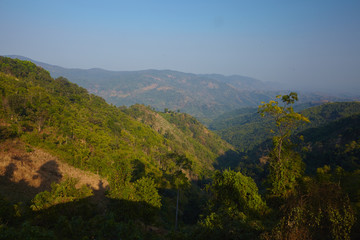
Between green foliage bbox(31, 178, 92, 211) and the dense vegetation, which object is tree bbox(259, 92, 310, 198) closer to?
the dense vegetation

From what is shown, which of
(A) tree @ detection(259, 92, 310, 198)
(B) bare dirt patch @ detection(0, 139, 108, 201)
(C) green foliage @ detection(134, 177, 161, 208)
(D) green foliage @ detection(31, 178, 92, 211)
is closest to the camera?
(D) green foliage @ detection(31, 178, 92, 211)

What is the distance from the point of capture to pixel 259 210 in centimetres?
2228

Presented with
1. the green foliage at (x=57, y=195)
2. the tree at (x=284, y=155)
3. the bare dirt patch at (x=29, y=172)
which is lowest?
the bare dirt patch at (x=29, y=172)

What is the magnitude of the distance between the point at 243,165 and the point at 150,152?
7146cm

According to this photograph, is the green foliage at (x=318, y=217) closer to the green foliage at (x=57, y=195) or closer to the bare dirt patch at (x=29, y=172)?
the green foliage at (x=57, y=195)

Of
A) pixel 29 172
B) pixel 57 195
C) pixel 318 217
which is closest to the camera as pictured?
pixel 318 217

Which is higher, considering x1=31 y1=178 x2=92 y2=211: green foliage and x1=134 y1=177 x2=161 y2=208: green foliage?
x1=31 y1=178 x2=92 y2=211: green foliage

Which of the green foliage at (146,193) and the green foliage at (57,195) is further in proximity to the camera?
the green foliage at (146,193)

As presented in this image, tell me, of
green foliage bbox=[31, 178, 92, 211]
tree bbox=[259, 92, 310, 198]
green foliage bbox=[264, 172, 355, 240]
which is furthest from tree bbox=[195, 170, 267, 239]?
green foliage bbox=[31, 178, 92, 211]

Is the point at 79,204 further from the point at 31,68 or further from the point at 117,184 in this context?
the point at 31,68

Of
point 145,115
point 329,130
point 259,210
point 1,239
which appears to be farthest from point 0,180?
point 329,130

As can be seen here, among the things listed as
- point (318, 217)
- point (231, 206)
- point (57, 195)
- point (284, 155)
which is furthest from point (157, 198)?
point (318, 217)

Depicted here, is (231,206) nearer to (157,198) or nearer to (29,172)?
(157,198)

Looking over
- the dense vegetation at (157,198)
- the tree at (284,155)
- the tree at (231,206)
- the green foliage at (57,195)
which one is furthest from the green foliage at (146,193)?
the tree at (284,155)
